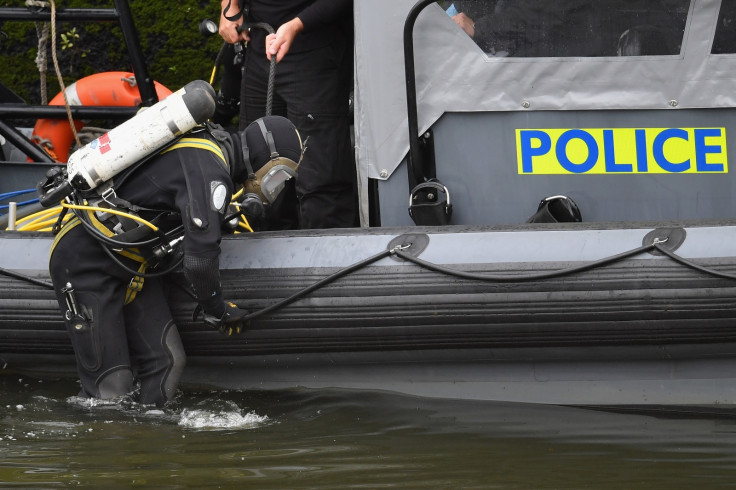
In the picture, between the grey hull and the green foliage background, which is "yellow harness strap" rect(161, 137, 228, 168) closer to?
the grey hull

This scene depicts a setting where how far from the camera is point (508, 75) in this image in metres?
3.50

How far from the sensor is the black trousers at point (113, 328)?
3340mm

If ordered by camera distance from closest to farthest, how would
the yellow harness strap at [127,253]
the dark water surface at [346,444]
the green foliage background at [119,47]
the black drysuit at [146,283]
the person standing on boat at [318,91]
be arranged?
the dark water surface at [346,444] → the black drysuit at [146,283] → the yellow harness strap at [127,253] → the person standing on boat at [318,91] → the green foliage background at [119,47]

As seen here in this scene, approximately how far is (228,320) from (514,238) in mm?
929

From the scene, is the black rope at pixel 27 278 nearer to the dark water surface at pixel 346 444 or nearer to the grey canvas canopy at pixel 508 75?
the dark water surface at pixel 346 444

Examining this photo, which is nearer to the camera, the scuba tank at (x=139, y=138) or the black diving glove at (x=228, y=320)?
the scuba tank at (x=139, y=138)

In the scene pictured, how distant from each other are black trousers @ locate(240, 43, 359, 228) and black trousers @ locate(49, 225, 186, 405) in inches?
27.4

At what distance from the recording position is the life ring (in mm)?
4953

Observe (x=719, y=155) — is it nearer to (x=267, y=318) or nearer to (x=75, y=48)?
(x=267, y=318)

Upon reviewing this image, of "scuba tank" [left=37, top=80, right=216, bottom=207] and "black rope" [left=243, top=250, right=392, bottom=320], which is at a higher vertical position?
"scuba tank" [left=37, top=80, right=216, bottom=207]

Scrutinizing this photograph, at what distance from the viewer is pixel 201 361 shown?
3643 mm

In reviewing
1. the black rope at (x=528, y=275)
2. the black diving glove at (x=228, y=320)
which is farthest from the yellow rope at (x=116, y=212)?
the black rope at (x=528, y=275)

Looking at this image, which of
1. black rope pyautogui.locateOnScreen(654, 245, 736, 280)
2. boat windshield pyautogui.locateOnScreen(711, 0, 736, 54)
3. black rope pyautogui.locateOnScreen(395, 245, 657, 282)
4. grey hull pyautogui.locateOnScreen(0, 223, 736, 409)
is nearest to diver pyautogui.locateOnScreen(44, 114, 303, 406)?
grey hull pyautogui.locateOnScreen(0, 223, 736, 409)

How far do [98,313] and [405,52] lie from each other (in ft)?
4.18
